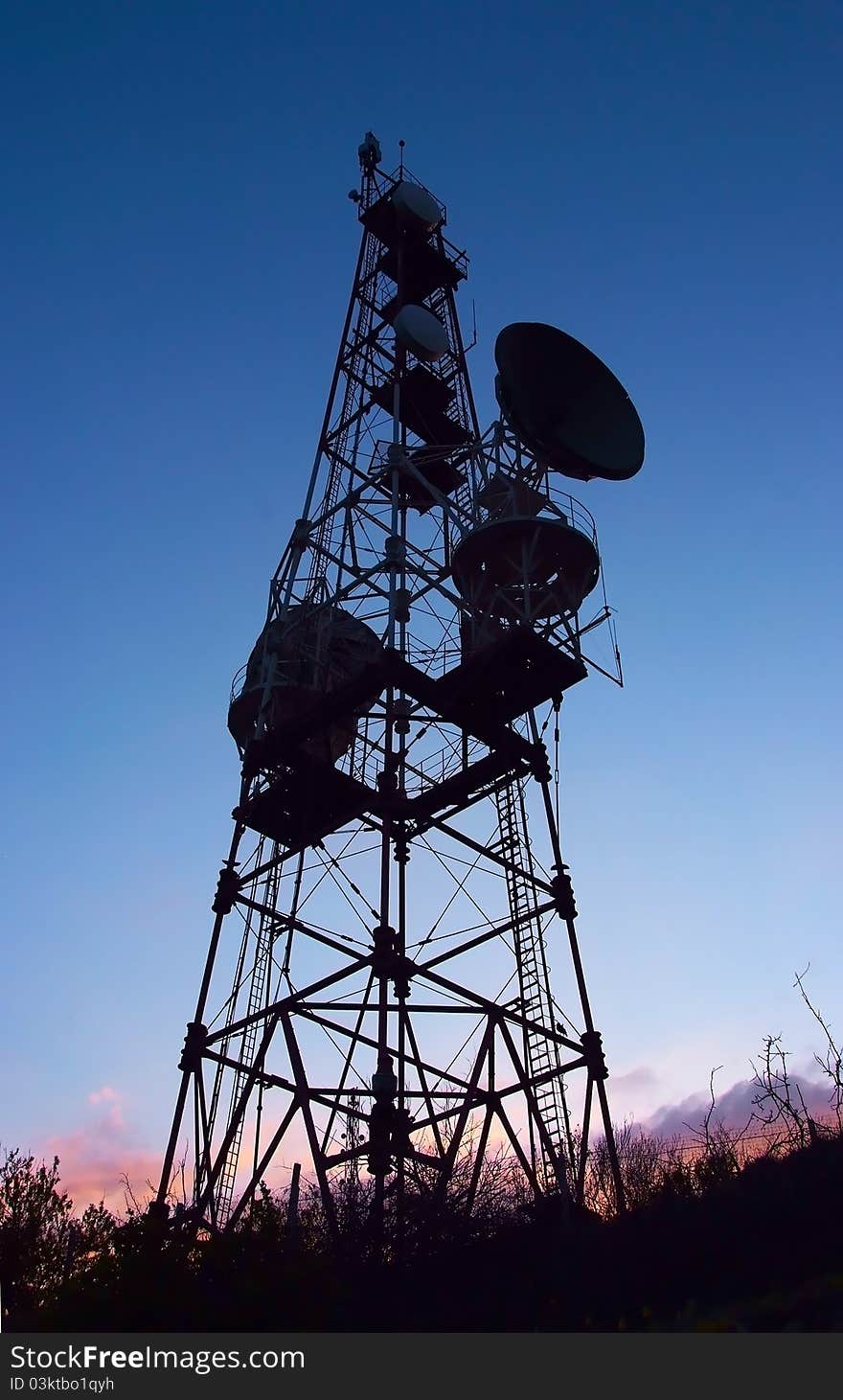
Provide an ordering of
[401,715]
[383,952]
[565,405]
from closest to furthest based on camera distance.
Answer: [383,952]
[401,715]
[565,405]

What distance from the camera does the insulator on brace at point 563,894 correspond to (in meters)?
24.9

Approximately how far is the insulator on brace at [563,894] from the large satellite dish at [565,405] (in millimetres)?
9285

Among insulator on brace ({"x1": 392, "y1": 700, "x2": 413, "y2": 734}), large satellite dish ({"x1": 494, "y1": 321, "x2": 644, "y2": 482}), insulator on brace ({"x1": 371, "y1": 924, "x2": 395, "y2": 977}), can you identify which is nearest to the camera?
insulator on brace ({"x1": 371, "y1": 924, "x2": 395, "y2": 977})

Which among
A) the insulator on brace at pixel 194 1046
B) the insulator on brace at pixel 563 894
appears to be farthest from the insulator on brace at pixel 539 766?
the insulator on brace at pixel 194 1046

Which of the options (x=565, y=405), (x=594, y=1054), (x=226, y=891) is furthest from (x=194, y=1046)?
(x=565, y=405)

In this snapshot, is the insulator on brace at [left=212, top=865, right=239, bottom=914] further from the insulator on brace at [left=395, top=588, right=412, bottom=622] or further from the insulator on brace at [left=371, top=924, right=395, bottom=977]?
the insulator on brace at [left=395, top=588, right=412, bottom=622]

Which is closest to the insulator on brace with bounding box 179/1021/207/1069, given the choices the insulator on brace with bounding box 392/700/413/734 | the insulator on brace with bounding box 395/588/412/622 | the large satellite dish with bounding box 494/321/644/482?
the insulator on brace with bounding box 392/700/413/734

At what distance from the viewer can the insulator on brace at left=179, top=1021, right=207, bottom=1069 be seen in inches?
931

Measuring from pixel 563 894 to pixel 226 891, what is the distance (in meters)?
7.03

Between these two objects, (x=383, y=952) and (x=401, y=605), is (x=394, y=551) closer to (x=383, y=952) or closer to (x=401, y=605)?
(x=401, y=605)

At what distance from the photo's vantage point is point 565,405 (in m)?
28.1

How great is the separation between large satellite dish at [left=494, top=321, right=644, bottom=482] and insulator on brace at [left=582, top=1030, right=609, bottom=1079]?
490 inches
